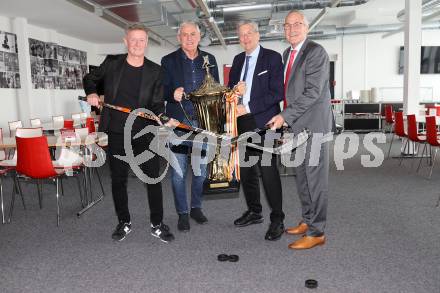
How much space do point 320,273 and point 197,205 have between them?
5.05 ft

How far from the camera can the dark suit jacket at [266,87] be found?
312 cm

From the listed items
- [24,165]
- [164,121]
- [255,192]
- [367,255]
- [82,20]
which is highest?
[82,20]

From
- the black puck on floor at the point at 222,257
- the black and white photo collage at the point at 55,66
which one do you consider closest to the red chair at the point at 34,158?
the black puck on floor at the point at 222,257

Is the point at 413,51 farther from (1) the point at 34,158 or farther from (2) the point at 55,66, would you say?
(2) the point at 55,66

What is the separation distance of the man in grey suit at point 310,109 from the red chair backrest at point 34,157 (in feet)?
7.62

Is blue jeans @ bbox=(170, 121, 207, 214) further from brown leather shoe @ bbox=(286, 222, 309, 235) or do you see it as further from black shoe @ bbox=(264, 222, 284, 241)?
brown leather shoe @ bbox=(286, 222, 309, 235)

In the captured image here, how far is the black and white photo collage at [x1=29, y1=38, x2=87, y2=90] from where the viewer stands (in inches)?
400

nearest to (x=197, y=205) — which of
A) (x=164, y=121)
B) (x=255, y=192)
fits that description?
(x=255, y=192)

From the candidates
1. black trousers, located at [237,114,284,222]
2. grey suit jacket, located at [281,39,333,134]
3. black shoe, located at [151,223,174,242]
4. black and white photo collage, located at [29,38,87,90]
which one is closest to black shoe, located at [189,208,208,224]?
black shoe, located at [151,223,174,242]

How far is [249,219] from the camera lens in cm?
377

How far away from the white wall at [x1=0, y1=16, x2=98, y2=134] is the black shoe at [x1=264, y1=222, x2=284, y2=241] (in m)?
7.68

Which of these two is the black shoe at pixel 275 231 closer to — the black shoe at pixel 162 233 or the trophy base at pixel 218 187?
the trophy base at pixel 218 187

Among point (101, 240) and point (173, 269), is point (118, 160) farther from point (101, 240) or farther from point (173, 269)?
point (173, 269)

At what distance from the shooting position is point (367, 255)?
9.85ft
